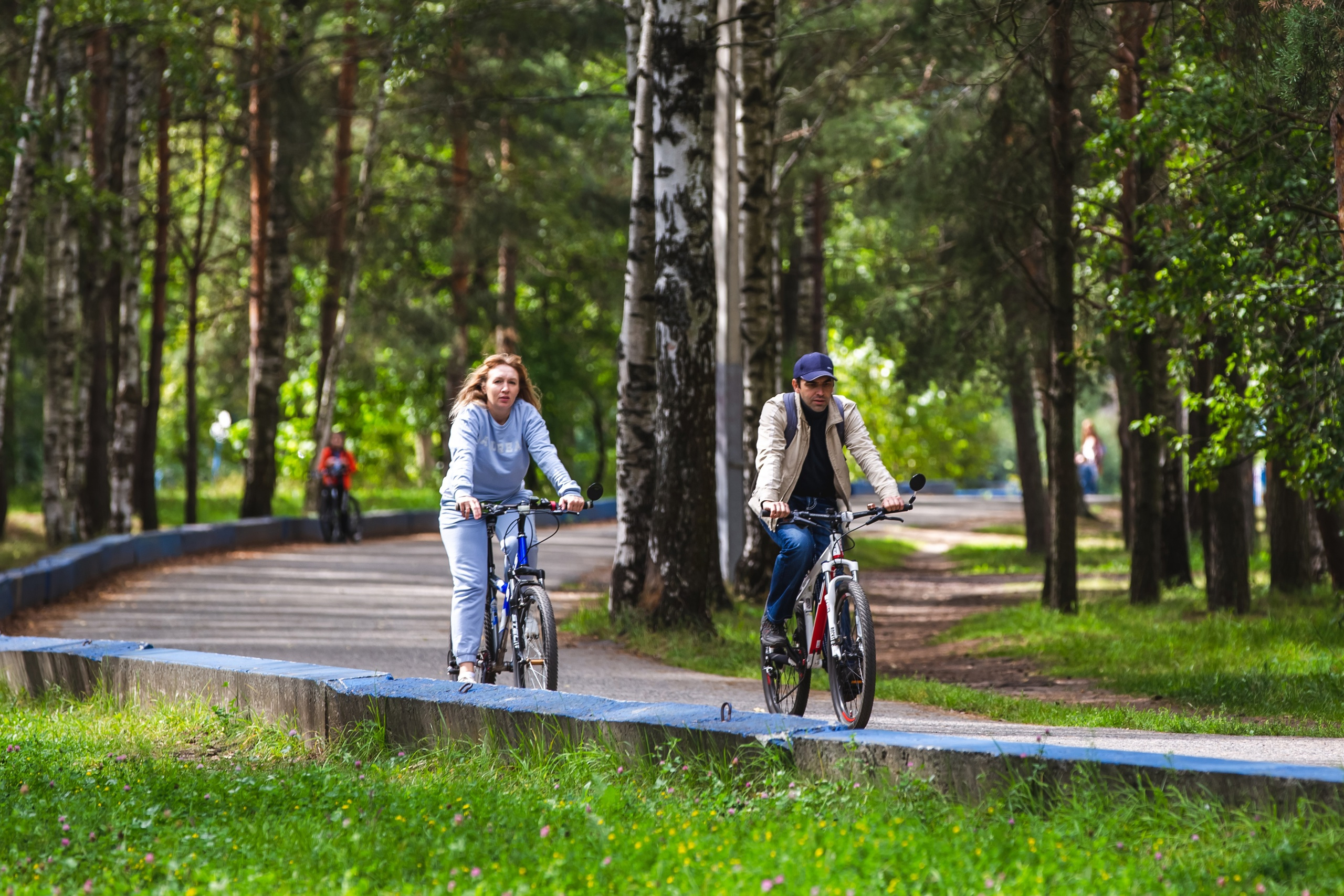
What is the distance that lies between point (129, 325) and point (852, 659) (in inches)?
693

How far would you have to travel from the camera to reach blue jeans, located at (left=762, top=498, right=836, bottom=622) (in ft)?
23.4

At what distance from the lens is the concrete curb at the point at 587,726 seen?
15.1 ft

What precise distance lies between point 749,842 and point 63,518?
639 inches

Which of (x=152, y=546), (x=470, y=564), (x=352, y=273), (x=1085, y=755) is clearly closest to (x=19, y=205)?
(x=152, y=546)

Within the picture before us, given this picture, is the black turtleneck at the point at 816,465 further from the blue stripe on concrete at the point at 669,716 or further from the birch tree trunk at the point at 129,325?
the birch tree trunk at the point at 129,325

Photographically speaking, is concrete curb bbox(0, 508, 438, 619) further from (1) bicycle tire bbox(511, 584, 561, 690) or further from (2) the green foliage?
(2) the green foliage

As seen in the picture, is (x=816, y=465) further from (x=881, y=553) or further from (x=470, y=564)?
(x=881, y=553)

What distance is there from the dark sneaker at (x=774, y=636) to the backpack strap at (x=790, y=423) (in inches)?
36.9

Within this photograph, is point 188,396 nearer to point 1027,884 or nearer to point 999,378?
point 999,378

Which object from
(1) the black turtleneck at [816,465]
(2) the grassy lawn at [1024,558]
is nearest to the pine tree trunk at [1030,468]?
(2) the grassy lawn at [1024,558]

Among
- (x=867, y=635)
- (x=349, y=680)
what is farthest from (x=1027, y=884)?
(x=349, y=680)

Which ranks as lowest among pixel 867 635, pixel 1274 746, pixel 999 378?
pixel 1274 746

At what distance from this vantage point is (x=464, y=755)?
605 cm

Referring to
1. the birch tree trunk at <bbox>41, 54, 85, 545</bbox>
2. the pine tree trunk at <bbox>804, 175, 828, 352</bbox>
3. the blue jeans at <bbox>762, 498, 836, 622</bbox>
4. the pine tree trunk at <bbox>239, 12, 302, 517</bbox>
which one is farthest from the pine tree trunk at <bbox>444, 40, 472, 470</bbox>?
the blue jeans at <bbox>762, 498, 836, 622</bbox>
